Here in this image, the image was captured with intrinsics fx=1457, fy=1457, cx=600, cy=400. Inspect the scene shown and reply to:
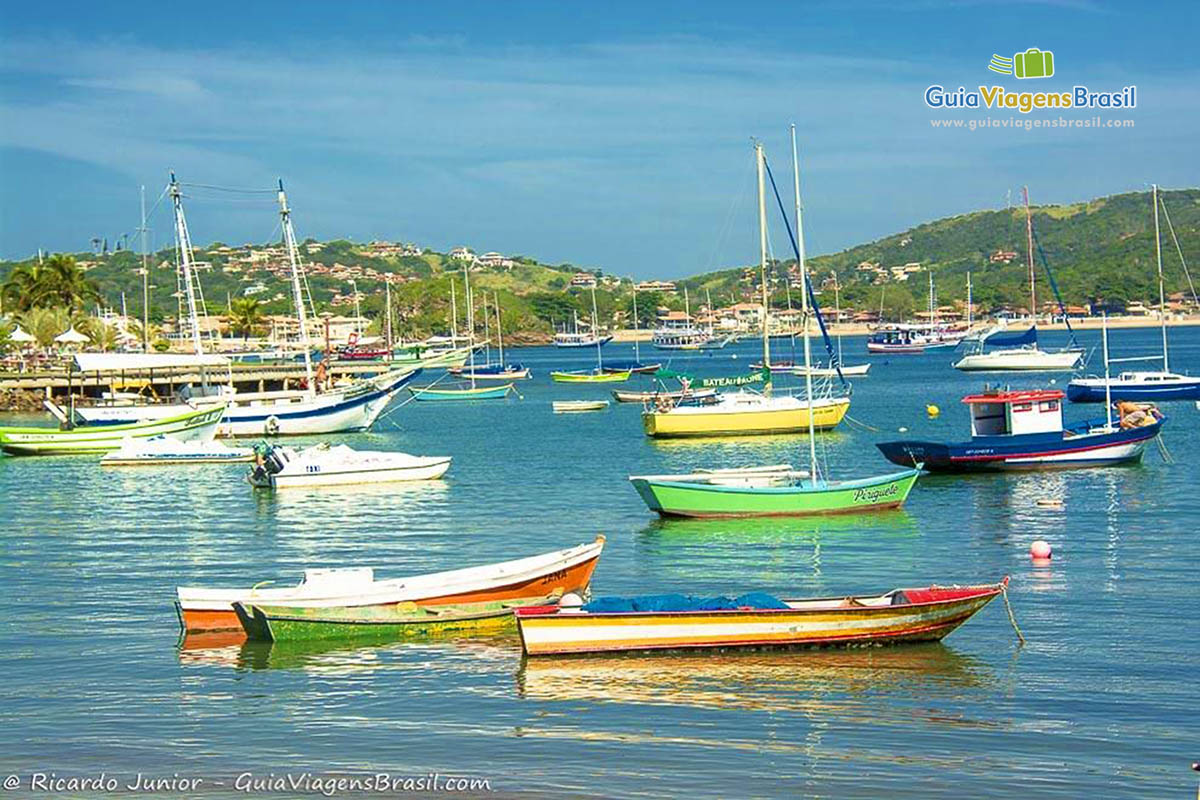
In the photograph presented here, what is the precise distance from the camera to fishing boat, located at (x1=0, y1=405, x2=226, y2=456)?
59906 millimetres

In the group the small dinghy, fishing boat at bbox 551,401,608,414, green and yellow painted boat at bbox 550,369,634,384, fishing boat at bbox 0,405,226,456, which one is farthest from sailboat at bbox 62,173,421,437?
green and yellow painted boat at bbox 550,369,634,384

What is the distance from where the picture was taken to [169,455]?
183 ft

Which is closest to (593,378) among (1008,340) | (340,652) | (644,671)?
(1008,340)

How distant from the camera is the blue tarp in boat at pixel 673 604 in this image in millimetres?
22281

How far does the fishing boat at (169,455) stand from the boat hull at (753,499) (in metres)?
24.3

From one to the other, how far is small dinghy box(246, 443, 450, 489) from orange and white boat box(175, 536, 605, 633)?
21509 mm

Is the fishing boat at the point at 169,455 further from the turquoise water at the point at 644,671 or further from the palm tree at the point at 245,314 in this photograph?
the palm tree at the point at 245,314

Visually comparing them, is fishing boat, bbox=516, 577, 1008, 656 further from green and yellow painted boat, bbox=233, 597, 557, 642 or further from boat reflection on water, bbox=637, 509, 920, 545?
boat reflection on water, bbox=637, 509, 920, 545

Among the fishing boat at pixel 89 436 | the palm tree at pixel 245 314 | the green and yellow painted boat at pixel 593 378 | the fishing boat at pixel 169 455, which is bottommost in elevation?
the fishing boat at pixel 169 455

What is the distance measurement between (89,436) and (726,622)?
44559 mm

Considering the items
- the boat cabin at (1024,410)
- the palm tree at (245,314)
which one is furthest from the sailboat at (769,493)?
the palm tree at (245,314)

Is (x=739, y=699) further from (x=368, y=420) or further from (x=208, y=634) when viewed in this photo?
(x=368, y=420)

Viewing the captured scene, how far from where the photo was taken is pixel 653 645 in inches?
876

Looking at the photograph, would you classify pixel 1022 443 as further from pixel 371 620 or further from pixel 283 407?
pixel 283 407
